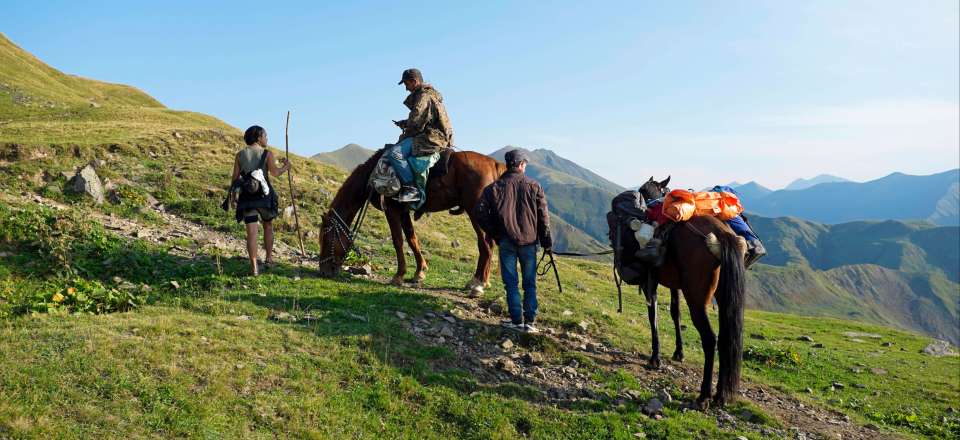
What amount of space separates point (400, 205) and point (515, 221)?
11.5 ft

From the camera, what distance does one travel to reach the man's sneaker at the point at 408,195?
11375 mm

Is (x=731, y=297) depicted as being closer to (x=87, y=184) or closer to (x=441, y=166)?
(x=441, y=166)

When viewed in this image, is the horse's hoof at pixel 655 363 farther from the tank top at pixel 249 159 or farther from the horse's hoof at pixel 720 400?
the tank top at pixel 249 159

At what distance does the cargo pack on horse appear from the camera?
297 inches

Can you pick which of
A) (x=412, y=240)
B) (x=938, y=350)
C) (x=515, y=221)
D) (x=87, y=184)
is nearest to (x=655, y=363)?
(x=515, y=221)

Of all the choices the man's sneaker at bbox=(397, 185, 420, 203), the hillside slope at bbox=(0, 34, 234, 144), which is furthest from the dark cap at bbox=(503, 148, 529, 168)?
the hillside slope at bbox=(0, 34, 234, 144)

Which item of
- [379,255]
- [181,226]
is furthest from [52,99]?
[379,255]

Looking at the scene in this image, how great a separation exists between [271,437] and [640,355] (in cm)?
683

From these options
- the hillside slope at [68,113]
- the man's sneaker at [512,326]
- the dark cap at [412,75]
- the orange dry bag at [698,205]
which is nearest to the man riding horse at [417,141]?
the dark cap at [412,75]

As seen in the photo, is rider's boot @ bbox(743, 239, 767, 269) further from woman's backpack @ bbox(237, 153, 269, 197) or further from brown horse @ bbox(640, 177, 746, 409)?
woman's backpack @ bbox(237, 153, 269, 197)

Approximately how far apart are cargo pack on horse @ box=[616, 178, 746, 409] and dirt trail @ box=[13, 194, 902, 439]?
468mm

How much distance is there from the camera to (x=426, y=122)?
11477 millimetres

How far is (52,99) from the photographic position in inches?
1479

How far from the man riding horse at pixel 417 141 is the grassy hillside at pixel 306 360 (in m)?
2.11
